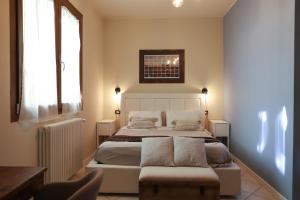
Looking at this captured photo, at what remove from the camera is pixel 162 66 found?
18.3ft

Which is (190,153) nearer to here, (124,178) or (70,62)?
(124,178)

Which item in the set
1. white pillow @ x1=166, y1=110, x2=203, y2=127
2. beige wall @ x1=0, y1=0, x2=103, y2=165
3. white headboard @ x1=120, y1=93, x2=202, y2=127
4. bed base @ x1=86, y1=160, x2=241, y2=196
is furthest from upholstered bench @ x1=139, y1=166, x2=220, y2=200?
white headboard @ x1=120, y1=93, x2=202, y2=127

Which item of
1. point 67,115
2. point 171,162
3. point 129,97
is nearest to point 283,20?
point 171,162

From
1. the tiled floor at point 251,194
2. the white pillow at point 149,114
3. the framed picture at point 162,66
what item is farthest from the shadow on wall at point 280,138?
the framed picture at point 162,66

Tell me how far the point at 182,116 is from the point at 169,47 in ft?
4.80

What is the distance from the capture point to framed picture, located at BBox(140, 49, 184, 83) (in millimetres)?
5582

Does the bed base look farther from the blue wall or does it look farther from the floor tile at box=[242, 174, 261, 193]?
the blue wall

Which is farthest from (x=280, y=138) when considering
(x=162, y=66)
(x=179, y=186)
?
(x=162, y=66)

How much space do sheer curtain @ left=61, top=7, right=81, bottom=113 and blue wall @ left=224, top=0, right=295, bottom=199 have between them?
7.77 feet

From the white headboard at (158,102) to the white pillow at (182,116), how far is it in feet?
1.33

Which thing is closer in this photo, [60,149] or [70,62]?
[60,149]

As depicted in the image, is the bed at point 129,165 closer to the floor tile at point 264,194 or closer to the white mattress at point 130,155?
the white mattress at point 130,155

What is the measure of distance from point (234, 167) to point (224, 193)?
30 centimetres

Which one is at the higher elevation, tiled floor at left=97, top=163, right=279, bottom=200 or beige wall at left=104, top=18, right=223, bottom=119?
beige wall at left=104, top=18, right=223, bottom=119
